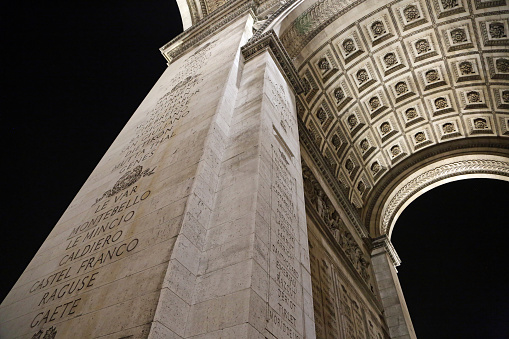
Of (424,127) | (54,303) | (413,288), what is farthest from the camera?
(413,288)

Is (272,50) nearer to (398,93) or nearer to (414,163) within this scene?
(398,93)

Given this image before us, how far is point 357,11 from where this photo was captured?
11.4 meters

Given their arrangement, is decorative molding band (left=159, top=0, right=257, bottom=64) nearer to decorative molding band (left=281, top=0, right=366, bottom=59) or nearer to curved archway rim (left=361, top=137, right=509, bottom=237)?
decorative molding band (left=281, top=0, right=366, bottom=59)

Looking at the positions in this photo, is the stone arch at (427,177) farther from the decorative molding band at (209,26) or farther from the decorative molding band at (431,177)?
the decorative molding band at (209,26)

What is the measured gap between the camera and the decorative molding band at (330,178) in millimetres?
10962

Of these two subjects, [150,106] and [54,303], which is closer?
[54,303]

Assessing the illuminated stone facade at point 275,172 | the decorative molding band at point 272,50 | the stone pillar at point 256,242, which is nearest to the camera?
the stone pillar at point 256,242

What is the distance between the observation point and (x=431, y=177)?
617 inches

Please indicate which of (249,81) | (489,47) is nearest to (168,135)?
(249,81)

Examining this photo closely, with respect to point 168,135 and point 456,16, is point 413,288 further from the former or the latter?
point 168,135

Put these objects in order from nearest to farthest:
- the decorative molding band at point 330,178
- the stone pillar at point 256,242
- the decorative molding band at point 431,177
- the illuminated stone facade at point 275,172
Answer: the stone pillar at point 256,242 → the illuminated stone facade at point 275,172 → the decorative molding band at point 330,178 → the decorative molding band at point 431,177

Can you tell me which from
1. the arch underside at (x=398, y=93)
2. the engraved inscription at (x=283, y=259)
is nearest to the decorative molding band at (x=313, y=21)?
the arch underside at (x=398, y=93)

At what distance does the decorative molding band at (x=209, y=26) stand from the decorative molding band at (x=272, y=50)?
2.75 meters

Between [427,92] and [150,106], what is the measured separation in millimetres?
10929
